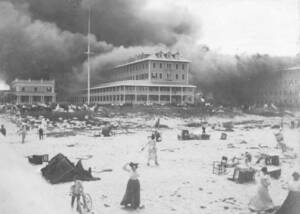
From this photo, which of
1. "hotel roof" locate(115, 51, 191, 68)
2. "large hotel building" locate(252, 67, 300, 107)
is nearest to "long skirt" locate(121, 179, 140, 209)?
"hotel roof" locate(115, 51, 191, 68)

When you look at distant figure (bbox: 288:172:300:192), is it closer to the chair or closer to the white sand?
the white sand

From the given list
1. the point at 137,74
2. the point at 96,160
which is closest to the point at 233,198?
the point at 96,160

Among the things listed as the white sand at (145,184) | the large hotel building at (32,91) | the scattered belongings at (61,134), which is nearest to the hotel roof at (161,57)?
the large hotel building at (32,91)

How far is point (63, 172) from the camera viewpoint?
1156 centimetres

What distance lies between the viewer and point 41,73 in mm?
55156

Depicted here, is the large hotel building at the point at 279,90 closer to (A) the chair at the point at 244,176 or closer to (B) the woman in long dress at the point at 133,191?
(A) the chair at the point at 244,176

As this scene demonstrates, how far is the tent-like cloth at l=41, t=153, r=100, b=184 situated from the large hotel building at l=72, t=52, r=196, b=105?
4123 centimetres

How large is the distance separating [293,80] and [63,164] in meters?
60.0

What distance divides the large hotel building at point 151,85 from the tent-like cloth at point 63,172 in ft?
135

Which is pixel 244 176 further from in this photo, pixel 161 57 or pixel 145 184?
pixel 161 57

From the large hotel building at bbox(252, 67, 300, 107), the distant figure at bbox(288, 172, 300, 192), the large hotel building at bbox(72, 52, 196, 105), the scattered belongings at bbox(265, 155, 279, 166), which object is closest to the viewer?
the distant figure at bbox(288, 172, 300, 192)

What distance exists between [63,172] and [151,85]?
44.4 meters

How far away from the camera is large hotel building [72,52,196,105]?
54281 millimetres

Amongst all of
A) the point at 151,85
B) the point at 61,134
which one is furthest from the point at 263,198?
the point at 151,85
